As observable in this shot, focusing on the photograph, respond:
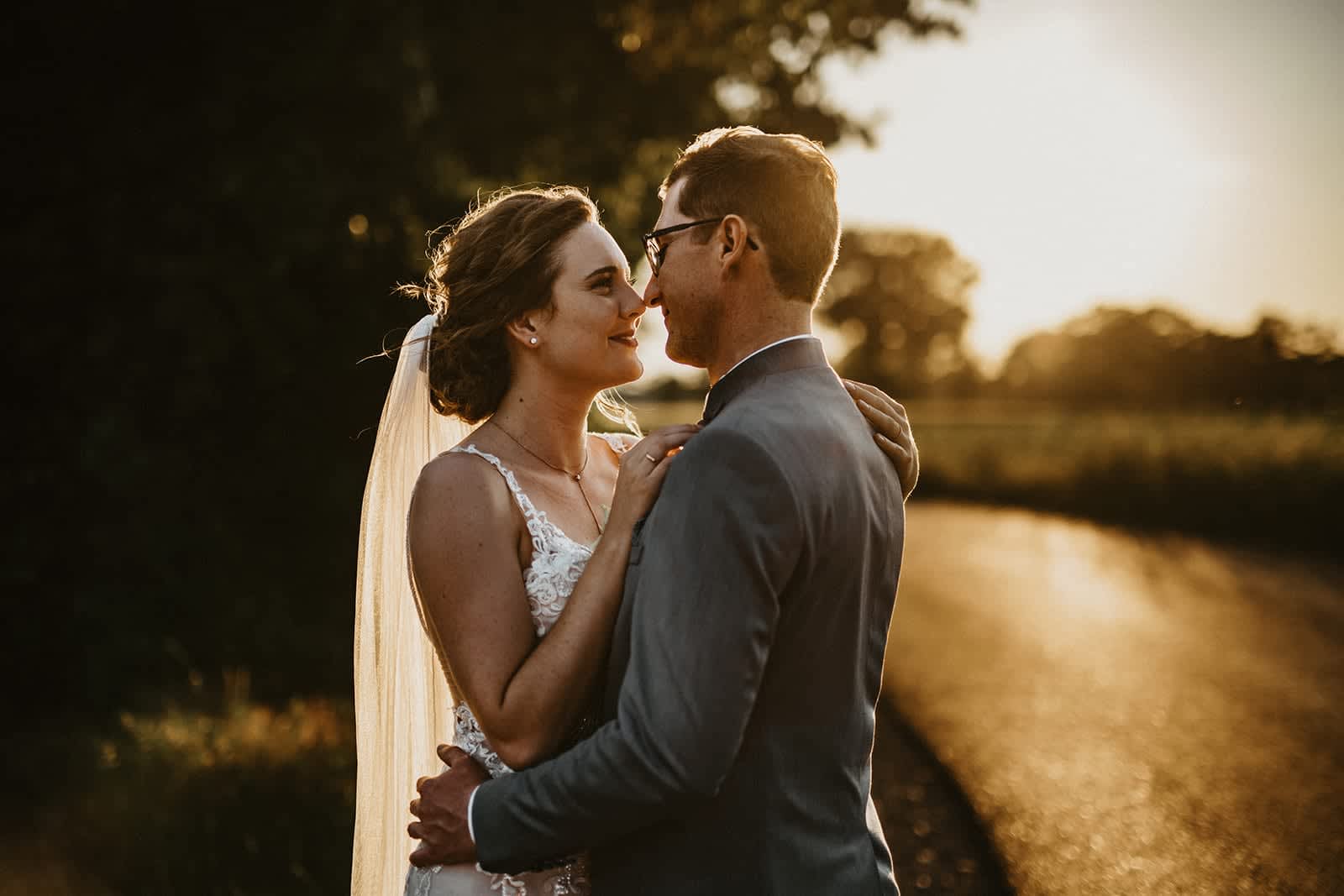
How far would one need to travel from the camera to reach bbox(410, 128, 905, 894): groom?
184cm

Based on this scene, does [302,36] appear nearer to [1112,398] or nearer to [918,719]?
[918,719]

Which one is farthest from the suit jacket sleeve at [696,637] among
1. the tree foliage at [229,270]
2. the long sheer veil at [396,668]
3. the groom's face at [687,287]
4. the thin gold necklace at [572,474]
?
the tree foliage at [229,270]

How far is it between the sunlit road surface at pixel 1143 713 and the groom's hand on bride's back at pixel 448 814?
314 centimetres

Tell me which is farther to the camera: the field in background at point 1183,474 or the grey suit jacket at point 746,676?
the field in background at point 1183,474

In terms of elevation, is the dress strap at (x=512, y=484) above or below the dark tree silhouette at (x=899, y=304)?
below

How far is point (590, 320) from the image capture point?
309 centimetres

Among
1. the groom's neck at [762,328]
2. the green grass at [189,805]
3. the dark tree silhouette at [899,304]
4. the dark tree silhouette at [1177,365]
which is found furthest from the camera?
the dark tree silhouette at [899,304]

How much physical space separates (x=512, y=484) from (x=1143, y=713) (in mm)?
6548

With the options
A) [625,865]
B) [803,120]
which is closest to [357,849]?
[625,865]

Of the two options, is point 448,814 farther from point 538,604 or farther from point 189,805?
point 189,805

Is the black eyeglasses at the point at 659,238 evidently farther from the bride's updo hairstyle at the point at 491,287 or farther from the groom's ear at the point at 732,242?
the bride's updo hairstyle at the point at 491,287

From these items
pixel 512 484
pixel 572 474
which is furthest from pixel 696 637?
pixel 572 474

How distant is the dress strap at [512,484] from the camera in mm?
2787

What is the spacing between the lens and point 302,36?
6262 mm
